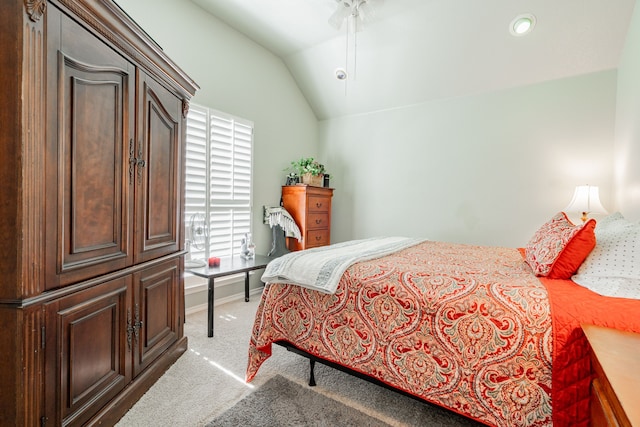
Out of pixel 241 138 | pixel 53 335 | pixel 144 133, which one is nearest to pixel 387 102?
pixel 241 138

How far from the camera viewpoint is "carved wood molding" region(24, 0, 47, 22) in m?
1.00

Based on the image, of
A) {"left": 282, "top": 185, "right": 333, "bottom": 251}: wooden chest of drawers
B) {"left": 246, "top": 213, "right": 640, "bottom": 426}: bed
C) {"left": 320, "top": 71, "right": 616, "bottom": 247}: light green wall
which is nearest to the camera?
{"left": 246, "top": 213, "right": 640, "bottom": 426}: bed

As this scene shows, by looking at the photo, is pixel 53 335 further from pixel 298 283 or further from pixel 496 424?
pixel 496 424

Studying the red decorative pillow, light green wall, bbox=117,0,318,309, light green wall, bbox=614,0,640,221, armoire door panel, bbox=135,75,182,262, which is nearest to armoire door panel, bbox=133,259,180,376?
armoire door panel, bbox=135,75,182,262

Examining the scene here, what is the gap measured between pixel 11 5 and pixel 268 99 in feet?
10.0

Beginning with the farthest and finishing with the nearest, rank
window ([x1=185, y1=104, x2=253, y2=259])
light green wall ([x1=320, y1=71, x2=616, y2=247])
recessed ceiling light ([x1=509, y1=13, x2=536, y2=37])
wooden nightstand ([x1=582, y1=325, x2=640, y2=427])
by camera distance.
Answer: light green wall ([x1=320, y1=71, x2=616, y2=247]) → window ([x1=185, y1=104, x2=253, y2=259]) → recessed ceiling light ([x1=509, y1=13, x2=536, y2=37]) → wooden nightstand ([x1=582, y1=325, x2=640, y2=427])

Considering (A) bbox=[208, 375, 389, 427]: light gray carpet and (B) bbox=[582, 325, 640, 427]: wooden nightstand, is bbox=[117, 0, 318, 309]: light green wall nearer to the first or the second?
(A) bbox=[208, 375, 389, 427]: light gray carpet

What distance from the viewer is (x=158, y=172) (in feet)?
6.02

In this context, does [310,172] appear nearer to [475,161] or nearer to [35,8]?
[475,161]

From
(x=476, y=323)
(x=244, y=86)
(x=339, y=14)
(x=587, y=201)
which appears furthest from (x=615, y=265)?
(x=244, y=86)

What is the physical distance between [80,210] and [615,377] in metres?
1.84

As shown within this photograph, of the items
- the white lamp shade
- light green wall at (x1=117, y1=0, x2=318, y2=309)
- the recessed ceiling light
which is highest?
the recessed ceiling light

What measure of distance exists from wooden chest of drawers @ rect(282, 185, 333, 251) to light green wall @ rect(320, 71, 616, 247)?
0.60 m

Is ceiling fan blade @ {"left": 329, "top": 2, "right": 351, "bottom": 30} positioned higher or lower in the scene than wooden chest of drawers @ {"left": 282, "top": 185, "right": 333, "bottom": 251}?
higher
